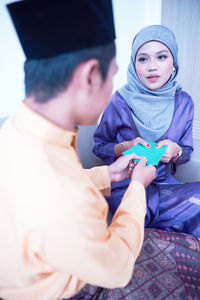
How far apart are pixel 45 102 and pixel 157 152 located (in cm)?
64

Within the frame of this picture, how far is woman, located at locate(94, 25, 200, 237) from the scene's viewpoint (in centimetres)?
114

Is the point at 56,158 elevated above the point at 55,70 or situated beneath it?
situated beneath

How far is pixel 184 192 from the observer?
1185mm

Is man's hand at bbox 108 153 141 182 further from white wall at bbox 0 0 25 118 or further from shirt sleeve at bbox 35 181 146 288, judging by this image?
white wall at bbox 0 0 25 118

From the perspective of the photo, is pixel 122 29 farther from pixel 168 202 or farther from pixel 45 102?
pixel 45 102

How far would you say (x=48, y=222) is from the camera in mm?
472

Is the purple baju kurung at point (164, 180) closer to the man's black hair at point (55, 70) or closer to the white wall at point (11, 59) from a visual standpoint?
the white wall at point (11, 59)

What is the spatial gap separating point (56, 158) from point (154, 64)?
84cm

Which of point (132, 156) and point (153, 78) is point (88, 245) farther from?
point (153, 78)

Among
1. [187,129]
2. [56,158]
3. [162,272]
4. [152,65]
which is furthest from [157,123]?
[56,158]

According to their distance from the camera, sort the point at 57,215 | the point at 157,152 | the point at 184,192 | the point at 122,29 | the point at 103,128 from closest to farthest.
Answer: the point at 57,215 → the point at 157,152 → the point at 184,192 → the point at 103,128 → the point at 122,29

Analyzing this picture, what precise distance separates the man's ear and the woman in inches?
25.1

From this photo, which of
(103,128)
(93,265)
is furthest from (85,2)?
(103,128)

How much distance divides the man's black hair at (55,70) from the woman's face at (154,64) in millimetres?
667
